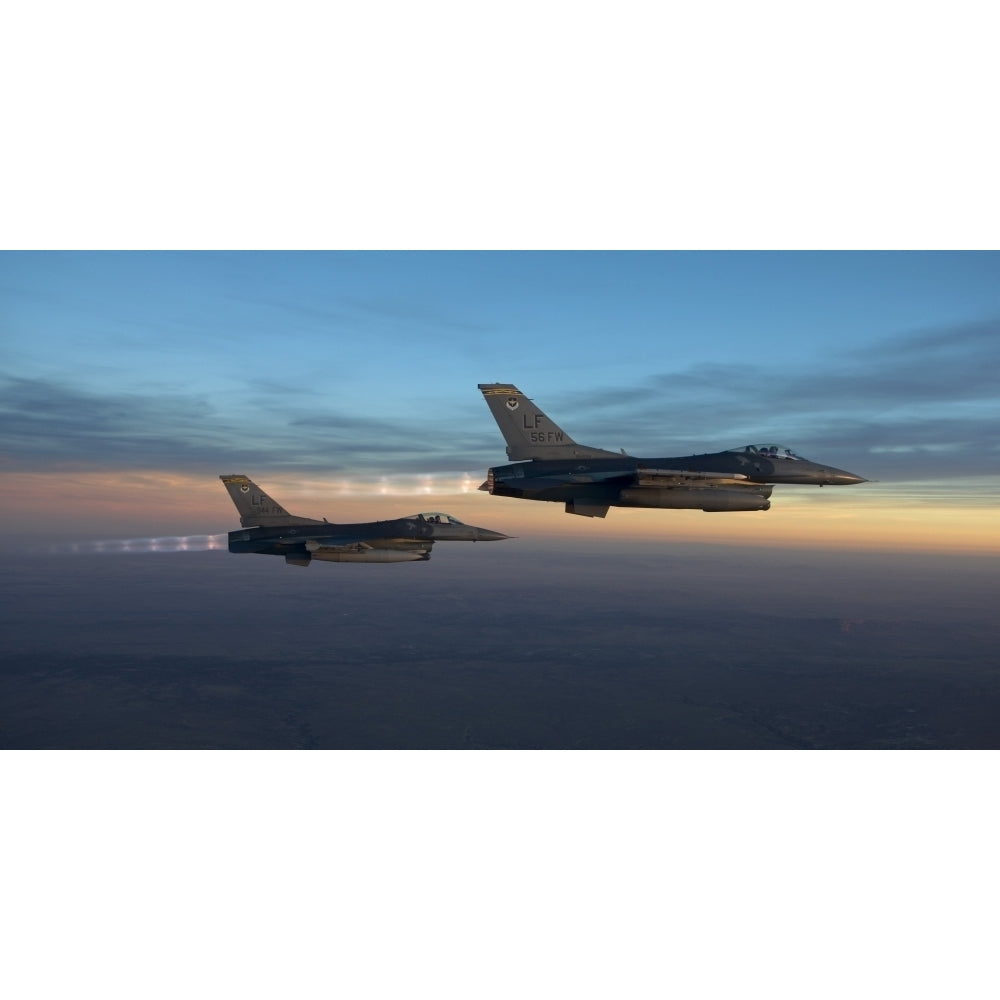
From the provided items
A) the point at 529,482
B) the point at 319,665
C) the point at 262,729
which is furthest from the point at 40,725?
the point at 529,482

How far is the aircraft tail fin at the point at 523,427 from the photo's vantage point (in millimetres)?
17141

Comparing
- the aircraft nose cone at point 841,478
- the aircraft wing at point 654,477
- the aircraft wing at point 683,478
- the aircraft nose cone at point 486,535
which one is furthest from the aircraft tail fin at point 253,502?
the aircraft nose cone at point 841,478

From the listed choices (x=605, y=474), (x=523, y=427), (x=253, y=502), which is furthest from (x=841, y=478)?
(x=253, y=502)

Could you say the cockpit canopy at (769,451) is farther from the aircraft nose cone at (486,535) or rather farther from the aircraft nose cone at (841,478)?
the aircraft nose cone at (486,535)

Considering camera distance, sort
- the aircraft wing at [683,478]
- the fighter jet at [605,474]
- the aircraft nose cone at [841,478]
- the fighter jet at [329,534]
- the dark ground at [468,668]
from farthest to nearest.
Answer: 1. the dark ground at [468,668]
2. the fighter jet at [329,534]
3. the aircraft nose cone at [841,478]
4. the aircraft wing at [683,478]
5. the fighter jet at [605,474]

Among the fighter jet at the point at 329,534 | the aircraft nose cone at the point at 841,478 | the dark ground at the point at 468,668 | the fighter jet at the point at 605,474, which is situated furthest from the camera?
the dark ground at the point at 468,668

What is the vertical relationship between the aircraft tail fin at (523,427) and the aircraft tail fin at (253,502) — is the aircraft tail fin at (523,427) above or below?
above

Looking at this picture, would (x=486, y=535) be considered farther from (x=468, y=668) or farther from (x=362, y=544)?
(x=468, y=668)

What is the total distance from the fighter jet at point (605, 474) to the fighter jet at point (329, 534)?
564 centimetres

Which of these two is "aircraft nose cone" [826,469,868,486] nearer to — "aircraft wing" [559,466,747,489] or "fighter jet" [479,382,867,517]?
"fighter jet" [479,382,867,517]

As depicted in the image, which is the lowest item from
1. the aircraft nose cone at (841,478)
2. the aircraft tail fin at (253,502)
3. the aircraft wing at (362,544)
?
the aircraft wing at (362,544)

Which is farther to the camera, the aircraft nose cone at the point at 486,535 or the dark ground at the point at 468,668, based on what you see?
the dark ground at the point at 468,668

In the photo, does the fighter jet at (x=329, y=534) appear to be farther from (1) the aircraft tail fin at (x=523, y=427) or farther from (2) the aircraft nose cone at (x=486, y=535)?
(1) the aircraft tail fin at (x=523, y=427)

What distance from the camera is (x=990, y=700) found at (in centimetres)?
6944
